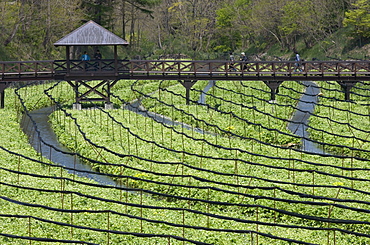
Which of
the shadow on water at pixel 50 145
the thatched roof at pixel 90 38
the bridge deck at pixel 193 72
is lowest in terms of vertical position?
the shadow on water at pixel 50 145

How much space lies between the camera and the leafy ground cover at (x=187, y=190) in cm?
2253

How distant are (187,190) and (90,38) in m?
23.3

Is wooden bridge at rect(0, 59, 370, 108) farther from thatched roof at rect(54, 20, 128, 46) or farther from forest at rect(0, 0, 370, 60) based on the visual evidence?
forest at rect(0, 0, 370, 60)

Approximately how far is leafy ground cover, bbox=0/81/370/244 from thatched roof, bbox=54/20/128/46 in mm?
6384

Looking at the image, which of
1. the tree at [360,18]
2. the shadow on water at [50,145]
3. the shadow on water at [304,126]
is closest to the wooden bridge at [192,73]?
the shadow on water at [304,126]

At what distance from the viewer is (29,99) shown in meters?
54.0

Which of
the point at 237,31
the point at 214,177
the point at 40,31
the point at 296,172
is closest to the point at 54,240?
the point at 214,177

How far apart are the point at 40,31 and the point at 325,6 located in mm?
39887

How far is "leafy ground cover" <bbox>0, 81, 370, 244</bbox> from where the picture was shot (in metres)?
22.5

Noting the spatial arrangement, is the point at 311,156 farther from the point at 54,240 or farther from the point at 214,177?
the point at 54,240

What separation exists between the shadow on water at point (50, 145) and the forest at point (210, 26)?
86.7ft

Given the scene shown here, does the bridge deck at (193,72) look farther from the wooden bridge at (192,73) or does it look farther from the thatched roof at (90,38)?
the thatched roof at (90,38)

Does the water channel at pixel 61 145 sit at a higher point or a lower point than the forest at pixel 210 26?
lower

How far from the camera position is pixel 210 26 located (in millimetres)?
106000
